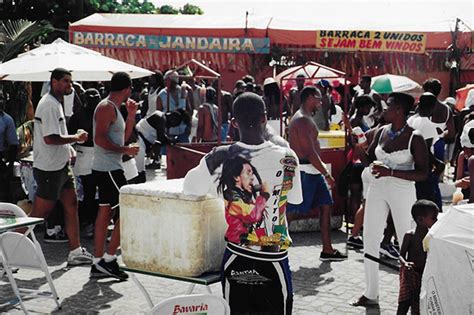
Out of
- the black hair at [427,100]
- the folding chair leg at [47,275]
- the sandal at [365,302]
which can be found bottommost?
the sandal at [365,302]

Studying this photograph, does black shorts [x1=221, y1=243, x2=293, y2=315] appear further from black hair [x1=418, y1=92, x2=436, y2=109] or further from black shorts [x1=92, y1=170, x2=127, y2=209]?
black hair [x1=418, y1=92, x2=436, y2=109]

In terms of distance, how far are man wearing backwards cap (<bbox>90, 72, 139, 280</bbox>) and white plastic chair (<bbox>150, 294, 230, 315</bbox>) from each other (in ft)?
11.7

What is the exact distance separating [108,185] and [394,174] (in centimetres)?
272

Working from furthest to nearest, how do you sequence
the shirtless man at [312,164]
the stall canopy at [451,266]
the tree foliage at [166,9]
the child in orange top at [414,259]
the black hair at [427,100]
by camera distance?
the tree foliage at [166,9] < the black hair at [427,100] < the shirtless man at [312,164] < the child in orange top at [414,259] < the stall canopy at [451,266]

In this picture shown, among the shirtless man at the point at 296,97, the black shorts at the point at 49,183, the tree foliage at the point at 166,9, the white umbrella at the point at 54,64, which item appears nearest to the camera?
the black shorts at the point at 49,183

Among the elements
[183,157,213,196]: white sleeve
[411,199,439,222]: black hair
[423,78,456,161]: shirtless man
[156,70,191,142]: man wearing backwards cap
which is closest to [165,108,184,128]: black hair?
[156,70,191,142]: man wearing backwards cap

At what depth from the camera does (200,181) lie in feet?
14.1

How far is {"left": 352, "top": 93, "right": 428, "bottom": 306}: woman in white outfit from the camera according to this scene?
602 cm

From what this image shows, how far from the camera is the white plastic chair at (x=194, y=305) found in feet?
11.7

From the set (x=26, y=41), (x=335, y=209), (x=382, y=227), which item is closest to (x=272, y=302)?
(x=382, y=227)

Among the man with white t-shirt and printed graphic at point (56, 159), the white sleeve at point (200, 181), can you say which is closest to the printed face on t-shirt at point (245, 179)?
the white sleeve at point (200, 181)

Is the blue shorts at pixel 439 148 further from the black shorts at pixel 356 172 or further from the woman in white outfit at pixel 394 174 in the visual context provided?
the woman in white outfit at pixel 394 174

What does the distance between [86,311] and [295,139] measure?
2993mm

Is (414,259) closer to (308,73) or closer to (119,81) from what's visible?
(119,81)
